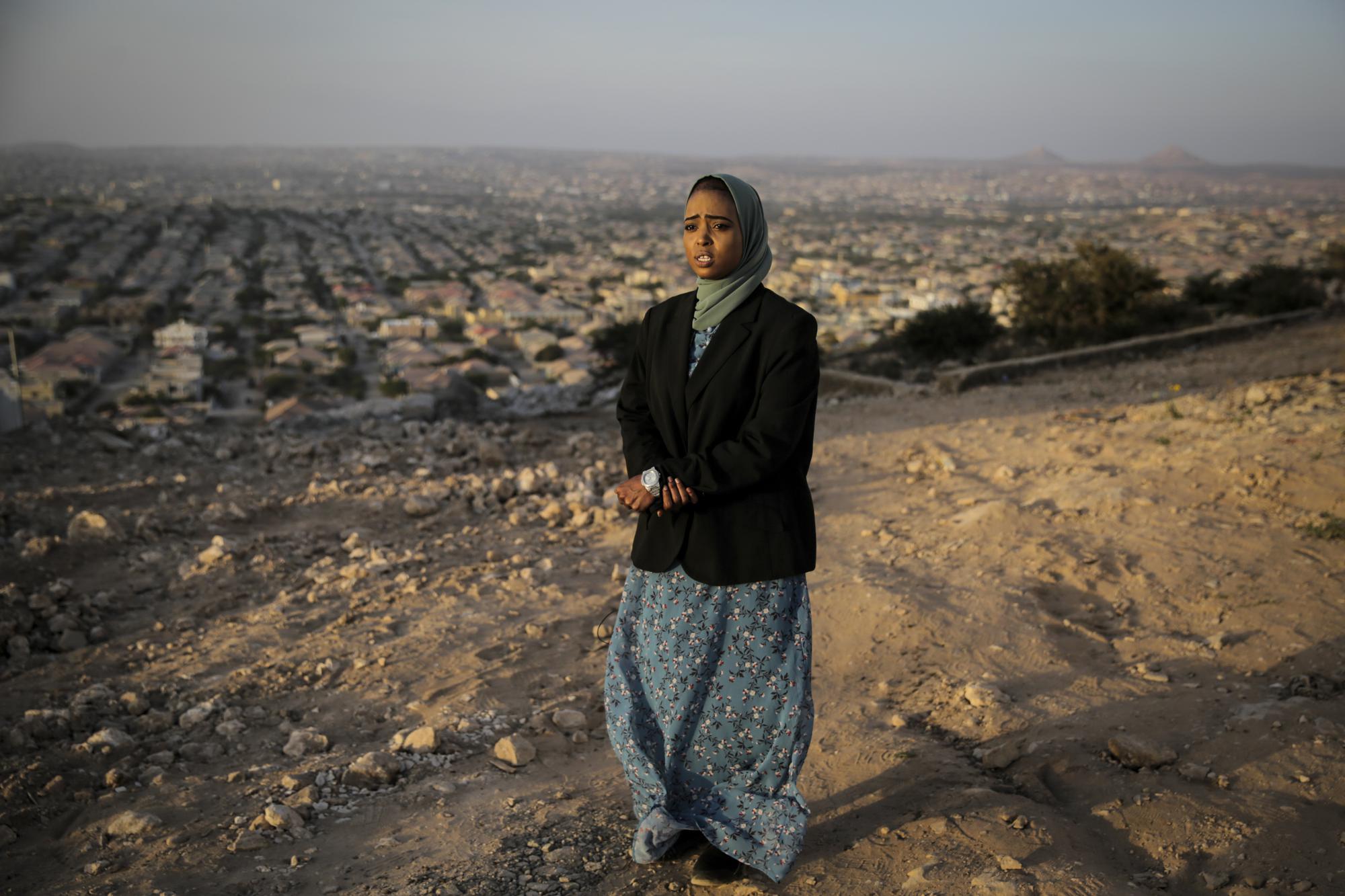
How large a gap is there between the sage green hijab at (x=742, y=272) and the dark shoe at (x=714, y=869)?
127cm

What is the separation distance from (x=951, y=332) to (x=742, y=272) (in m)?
13.3

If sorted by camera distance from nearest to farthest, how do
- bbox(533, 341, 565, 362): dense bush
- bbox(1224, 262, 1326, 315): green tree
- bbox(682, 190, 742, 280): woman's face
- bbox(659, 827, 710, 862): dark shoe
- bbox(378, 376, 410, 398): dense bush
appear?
bbox(682, 190, 742, 280): woman's face < bbox(659, 827, 710, 862): dark shoe < bbox(1224, 262, 1326, 315): green tree < bbox(378, 376, 410, 398): dense bush < bbox(533, 341, 565, 362): dense bush

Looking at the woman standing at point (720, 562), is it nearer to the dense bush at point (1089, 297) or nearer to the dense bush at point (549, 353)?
the dense bush at point (1089, 297)

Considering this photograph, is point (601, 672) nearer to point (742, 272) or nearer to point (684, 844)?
point (684, 844)

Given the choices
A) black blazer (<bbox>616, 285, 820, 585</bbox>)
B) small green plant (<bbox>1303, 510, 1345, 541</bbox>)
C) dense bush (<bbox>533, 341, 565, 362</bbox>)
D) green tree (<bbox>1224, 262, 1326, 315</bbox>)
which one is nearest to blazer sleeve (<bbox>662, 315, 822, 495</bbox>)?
black blazer (<bbox>616, 285, 820, 585</bbox>)

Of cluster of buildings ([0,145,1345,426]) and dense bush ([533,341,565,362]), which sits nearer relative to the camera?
cluster of buildings ([0,145,1345,426])

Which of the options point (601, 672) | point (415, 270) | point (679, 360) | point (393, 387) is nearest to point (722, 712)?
point (679, 360)

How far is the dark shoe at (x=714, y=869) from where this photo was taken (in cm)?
203

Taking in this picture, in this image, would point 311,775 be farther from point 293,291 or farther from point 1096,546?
point 293,291

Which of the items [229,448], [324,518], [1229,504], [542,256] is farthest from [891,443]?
[542,256]

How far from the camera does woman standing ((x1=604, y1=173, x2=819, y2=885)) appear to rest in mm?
1902

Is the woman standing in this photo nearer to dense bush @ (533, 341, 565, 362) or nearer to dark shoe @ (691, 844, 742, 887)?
dark shoe @ (691, 844, 742, 887)

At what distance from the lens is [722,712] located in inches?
79.8

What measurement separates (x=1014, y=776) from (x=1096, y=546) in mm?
1971
